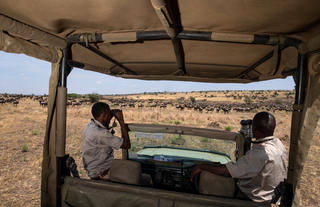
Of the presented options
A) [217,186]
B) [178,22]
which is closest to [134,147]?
[217,186]

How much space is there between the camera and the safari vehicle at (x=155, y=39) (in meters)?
1.42

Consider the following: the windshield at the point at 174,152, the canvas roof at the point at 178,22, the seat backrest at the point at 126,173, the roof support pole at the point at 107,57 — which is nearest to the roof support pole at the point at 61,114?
the canvas roof at the point at 178,22

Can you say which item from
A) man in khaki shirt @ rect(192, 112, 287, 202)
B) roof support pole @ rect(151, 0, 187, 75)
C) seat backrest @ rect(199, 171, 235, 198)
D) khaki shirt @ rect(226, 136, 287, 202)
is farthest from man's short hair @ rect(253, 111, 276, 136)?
roof support pole @ rect(151, 0, 187, 75)

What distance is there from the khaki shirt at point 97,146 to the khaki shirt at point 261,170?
5.20 feet

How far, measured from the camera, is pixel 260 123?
211 centimetres

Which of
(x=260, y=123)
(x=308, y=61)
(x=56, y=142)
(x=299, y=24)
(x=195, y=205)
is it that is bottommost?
(x=195, y=205)

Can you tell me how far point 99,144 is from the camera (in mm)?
2752

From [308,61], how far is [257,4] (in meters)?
0.71

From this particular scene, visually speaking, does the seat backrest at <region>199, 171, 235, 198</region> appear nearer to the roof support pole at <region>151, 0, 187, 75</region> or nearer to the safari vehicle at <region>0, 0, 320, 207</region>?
the safari vehicle at <region>0, 0, 320, 207</region>

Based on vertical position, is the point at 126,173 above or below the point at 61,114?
below

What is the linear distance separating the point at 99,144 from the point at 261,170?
82.7 inches

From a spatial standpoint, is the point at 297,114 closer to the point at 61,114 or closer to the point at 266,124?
the point at 266,124

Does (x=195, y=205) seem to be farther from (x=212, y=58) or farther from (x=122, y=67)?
(x=122, y=67)

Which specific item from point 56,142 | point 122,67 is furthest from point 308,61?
point 122,67
